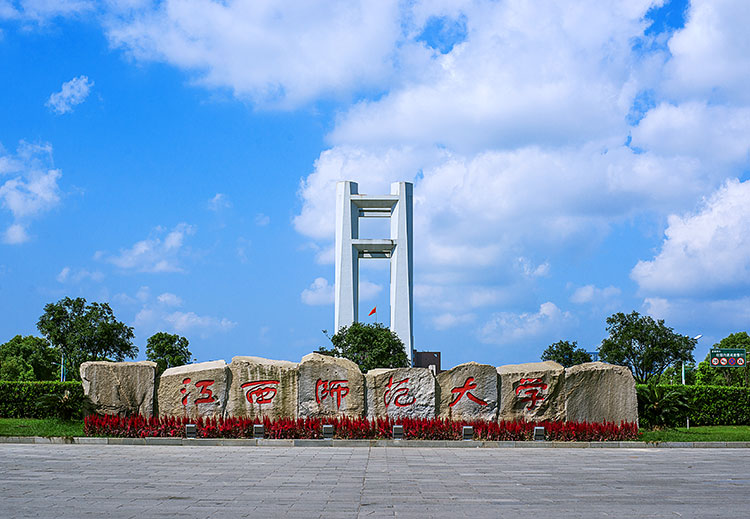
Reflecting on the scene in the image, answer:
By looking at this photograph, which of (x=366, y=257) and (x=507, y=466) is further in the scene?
(x=366, y=257)

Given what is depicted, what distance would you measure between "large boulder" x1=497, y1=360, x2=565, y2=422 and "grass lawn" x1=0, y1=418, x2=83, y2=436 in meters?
9.71

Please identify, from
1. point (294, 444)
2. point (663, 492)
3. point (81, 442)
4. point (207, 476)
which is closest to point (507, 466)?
point (663, 492)

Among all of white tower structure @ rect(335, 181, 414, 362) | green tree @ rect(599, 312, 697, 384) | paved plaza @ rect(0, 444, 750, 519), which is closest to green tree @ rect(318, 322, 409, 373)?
white tower structure @ rect(335, 181, 414, 362)

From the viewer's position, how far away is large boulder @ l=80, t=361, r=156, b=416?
1719cm

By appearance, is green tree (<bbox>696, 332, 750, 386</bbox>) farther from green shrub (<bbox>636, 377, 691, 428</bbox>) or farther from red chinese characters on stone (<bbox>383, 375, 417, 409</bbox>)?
red chinese characters on stone (<bbox>383, 375, 417, 409</bbox>)

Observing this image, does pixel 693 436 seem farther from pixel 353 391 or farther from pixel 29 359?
pixel 29 359

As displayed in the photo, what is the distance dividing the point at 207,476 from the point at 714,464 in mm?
8102

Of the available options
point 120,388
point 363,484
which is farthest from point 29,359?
point 363,484

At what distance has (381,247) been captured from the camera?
41312 mm

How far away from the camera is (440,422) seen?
16.6 m

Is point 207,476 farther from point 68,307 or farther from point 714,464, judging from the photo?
point 68,307

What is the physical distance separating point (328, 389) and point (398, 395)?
164 cm

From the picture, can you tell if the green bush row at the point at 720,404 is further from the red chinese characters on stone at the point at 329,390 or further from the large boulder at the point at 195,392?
the large boulder at the point at 195,392

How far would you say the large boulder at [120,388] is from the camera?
1719 centimetres
